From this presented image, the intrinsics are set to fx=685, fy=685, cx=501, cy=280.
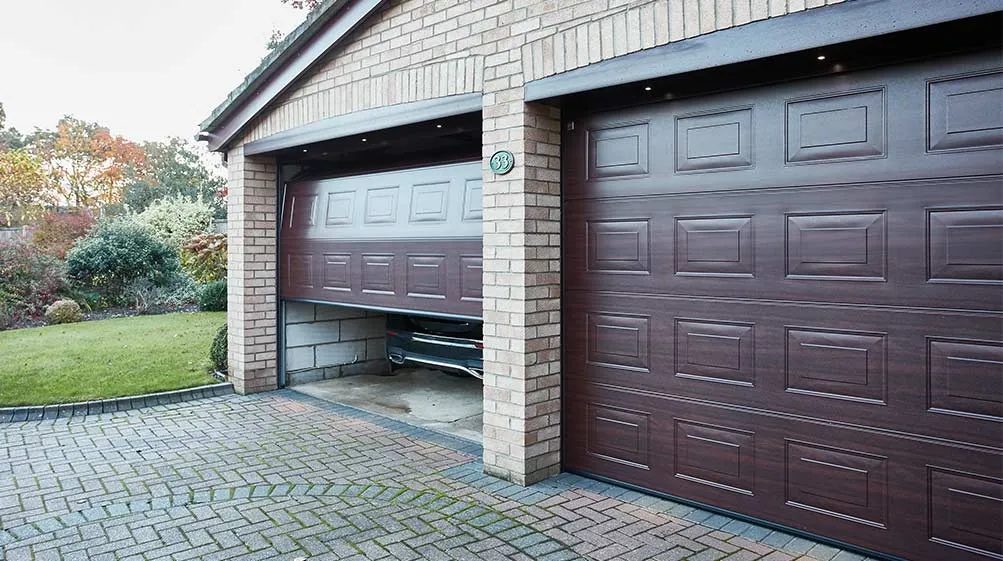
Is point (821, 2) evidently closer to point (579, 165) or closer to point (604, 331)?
point (579, 165)

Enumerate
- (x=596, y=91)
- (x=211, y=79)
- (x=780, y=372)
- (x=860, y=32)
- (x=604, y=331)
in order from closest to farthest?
(x=860, y=32), (x=780, y=372), (x=596, y=91), (x=604, y=331), (x=211, y=79)

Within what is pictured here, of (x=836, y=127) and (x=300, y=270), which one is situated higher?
(x=836, y=127)

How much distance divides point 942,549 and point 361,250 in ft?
17.5

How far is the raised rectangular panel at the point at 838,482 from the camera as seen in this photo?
3.50 m

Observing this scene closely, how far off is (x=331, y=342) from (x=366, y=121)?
11.0 feet

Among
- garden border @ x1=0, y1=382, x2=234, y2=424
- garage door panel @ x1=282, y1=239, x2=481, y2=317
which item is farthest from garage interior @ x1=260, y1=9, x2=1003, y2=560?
garden border @ x1=0, y1=382, x2=234, y2=424

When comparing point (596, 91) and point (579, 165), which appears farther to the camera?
point (579, 165)

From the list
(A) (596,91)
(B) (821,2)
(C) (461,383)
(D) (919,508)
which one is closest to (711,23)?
(B) (821,2)

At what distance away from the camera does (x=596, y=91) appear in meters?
4.42

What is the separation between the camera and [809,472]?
375 cm

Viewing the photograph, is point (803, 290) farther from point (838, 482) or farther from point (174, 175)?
point (174, 175)

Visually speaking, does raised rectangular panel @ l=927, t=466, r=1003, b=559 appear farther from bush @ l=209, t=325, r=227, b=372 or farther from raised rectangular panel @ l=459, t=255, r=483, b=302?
bush @ l=209, t=325, r=227, b=372

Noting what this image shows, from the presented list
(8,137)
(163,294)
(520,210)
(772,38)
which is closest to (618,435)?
(520,210)

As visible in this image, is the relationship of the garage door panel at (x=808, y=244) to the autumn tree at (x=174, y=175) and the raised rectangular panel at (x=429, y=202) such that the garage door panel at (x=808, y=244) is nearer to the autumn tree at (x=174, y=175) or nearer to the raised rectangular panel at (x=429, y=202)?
the raised rectangular panel at (x=429, y=202)
